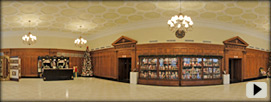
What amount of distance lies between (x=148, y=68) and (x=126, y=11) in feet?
12.0

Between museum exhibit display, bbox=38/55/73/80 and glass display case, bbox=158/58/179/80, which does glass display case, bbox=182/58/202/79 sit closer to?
glass display case, bbox=158/58/179/80

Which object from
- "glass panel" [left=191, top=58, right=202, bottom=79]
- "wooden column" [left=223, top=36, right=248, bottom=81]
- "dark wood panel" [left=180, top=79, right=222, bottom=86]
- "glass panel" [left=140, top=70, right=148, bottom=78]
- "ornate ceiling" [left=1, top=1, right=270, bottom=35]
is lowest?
"dark wood panel" [left=180, top=79, right=222, bottom=86]

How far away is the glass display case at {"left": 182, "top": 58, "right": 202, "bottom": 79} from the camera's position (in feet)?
33.3

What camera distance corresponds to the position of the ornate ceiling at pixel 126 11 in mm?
7785

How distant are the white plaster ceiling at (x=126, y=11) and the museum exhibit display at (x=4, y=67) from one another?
3722mm

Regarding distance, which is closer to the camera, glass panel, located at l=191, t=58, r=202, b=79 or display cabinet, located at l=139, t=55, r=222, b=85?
display cabinet, located at l=139, t=55, r=222, b=85

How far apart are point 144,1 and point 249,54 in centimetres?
1019

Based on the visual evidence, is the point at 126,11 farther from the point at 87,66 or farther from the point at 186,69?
the point at 87,66

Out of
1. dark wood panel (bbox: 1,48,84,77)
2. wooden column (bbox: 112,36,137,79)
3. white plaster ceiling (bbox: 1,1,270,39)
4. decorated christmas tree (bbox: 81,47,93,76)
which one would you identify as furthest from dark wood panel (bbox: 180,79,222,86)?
dark wood panel (bbox: 1,48,84,77)

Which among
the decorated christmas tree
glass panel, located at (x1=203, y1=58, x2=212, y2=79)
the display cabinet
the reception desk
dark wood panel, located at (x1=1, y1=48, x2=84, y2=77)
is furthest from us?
the decorated christmas tree

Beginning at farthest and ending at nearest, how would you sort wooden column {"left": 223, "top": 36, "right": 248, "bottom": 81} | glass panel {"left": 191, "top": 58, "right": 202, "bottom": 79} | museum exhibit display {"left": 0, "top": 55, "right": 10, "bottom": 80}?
museum exhibit display {"left": 0, "top": 55, "right": 10, "bottom": 80} < wooden column {"left": 223, "top": 36, "right": 248, "bottom": 81} < glass panel {"left": 191, "top": 58, "right": 202, "bottom": 79}

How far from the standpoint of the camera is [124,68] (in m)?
12.9

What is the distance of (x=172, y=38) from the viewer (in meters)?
10.3

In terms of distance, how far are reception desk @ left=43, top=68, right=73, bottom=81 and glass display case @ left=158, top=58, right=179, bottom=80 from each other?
7038 millimetres
